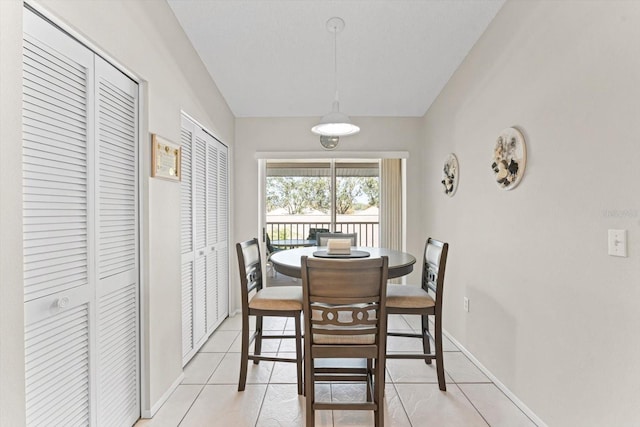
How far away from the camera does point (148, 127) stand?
2.05 m

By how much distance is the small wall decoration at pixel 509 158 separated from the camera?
7.05 feet

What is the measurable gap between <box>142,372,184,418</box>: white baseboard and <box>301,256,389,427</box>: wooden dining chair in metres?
0.98

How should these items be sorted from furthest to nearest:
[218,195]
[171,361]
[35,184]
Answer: [218,195]
[171,361]
[35,184]

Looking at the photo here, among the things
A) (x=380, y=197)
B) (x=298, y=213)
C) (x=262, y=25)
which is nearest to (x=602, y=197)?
(x=262, y=25)

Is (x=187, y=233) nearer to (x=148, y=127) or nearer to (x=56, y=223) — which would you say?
(x=148, y=127)

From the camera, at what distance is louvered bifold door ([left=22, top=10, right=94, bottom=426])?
1.26 meters

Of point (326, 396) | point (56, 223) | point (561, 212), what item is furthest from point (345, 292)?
point (56, 223)

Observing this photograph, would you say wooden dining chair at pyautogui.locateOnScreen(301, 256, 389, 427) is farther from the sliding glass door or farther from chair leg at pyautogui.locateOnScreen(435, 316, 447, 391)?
the sliding glass door

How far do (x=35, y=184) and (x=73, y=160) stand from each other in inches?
9.7

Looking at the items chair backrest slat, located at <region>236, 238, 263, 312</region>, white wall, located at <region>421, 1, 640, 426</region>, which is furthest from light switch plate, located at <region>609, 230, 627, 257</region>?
chair backrest slat, located at <region>236, 238, 263, 312</region>

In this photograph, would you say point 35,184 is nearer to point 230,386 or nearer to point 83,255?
point 83,255

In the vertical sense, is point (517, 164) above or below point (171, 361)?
above

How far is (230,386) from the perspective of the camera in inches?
95.6

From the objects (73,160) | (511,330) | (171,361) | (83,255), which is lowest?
(171,361)
